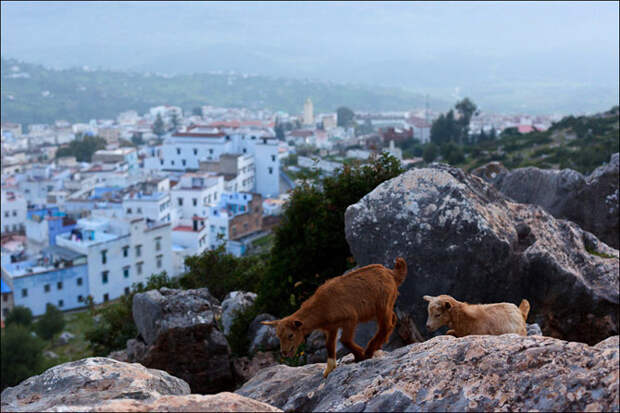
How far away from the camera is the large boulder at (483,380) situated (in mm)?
4254

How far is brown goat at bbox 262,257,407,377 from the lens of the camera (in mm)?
6578

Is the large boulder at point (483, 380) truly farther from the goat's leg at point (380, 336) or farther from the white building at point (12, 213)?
the white building at point (12, 213)

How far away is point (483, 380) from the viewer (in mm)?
4723

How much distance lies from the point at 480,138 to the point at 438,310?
93.4 metres

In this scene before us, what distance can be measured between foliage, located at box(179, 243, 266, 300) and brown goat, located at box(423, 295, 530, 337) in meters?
11.9

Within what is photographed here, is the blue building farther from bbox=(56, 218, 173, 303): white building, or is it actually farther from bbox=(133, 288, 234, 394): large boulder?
bbox=(133, 288, 234, 394): large boulder

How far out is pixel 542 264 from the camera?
1088 cm

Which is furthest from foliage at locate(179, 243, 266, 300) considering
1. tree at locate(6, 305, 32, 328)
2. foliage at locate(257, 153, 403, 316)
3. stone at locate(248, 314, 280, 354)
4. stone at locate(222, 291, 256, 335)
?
tree at locate(6, 305, 32, 328)

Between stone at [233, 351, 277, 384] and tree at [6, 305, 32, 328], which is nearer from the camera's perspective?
stone at [233, 351, 277, 384]

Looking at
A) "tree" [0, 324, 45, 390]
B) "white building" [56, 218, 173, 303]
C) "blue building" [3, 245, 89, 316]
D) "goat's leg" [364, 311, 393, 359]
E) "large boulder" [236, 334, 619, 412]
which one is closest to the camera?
"large boulder" [236, 334, 619, 412]

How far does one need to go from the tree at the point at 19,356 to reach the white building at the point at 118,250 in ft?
47.5

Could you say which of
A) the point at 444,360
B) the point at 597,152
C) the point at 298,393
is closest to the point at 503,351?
the point at 444,360

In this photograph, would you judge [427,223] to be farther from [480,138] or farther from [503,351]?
[480,138]

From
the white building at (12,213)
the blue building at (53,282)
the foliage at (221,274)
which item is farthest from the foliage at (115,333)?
the white building at (12,213)
